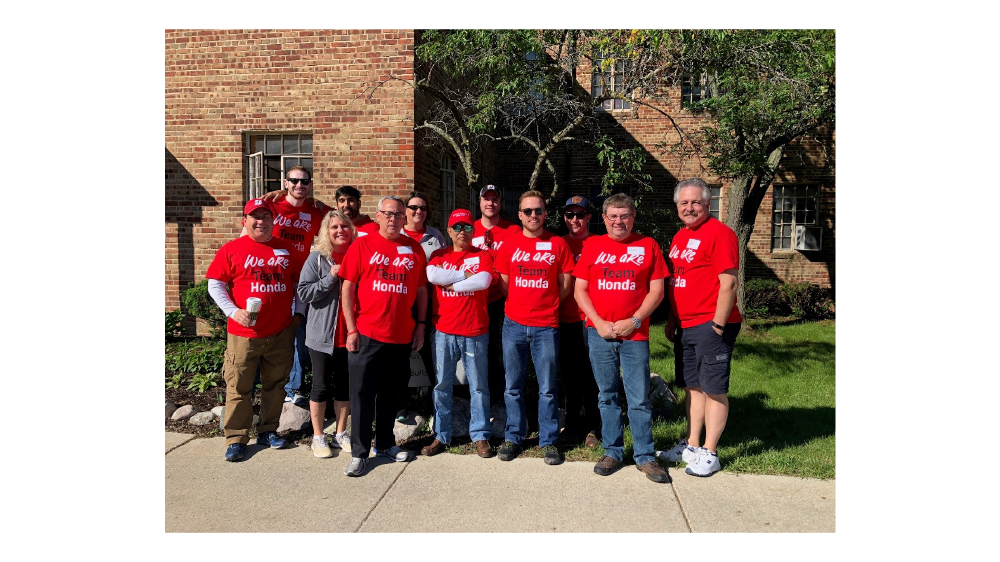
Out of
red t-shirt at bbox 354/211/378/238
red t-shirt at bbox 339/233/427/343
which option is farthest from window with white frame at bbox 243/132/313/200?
red t-shirt at bbox 339/233/427/343

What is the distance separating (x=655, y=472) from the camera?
160 inches

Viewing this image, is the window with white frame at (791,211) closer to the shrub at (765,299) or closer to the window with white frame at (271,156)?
the shrub at (765,299)

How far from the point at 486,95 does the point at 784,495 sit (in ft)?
15.6

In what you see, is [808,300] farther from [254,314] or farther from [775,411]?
[254,314]

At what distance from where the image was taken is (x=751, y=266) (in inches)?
562

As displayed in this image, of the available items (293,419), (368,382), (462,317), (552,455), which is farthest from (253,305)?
(552,455)

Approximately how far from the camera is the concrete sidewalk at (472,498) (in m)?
3.48

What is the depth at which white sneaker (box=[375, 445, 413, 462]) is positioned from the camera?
4.38 meters

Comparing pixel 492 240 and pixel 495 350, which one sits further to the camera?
pixel 495 350

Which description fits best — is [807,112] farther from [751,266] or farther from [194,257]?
[194,257]

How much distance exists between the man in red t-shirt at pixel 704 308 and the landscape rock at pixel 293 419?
3.23 metres

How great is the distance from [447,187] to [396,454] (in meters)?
5.94

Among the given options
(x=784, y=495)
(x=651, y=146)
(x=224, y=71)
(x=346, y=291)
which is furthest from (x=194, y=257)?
(x=651, y=146)

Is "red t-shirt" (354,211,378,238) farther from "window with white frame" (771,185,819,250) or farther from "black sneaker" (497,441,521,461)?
"window with white frame" (771,185,819,250)
